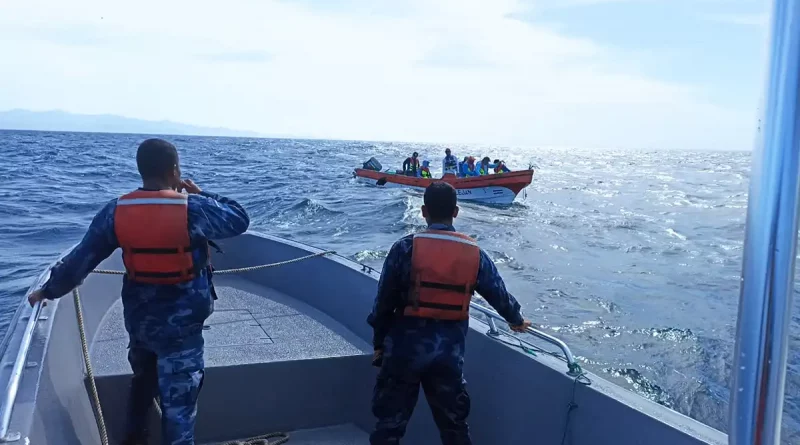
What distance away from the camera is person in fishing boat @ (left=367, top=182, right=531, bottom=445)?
Answer: 2.80 metres

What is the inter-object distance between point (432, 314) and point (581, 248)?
14.9 metres

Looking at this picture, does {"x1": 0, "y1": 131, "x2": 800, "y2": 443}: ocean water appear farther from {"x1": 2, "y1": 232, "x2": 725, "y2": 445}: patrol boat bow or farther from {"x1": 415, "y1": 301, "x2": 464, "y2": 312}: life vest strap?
{"x1": 415, "y1": 301, "x2": 464, "y2": 312}: life vest strap

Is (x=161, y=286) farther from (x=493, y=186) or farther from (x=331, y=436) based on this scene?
(x=493, y=186)

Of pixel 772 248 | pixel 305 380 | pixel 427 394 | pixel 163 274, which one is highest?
pixel 772 248

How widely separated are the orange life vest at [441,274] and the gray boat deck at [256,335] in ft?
4.83

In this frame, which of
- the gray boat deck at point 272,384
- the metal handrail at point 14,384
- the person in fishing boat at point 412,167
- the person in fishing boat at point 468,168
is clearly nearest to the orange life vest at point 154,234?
the metal handrail at point 14,384

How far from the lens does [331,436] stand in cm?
392

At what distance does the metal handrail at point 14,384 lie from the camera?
2109 mm

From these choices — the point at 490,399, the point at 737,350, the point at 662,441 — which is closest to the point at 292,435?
the point at 490,399

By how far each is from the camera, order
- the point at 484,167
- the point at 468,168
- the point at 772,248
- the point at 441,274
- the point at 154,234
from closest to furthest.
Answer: the point at 772,248
the point at 154,234
the point at 441,274
the point at 468,168
the point at 484,167

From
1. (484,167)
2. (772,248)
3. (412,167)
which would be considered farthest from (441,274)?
(412,167)

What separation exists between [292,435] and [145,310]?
5.03 feet

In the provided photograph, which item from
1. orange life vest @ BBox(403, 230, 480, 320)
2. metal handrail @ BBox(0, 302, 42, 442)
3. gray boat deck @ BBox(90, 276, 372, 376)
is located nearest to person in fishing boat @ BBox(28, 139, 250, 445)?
metal handrail @ BBox(0, 302, 42, 442)

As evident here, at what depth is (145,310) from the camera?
277cm
